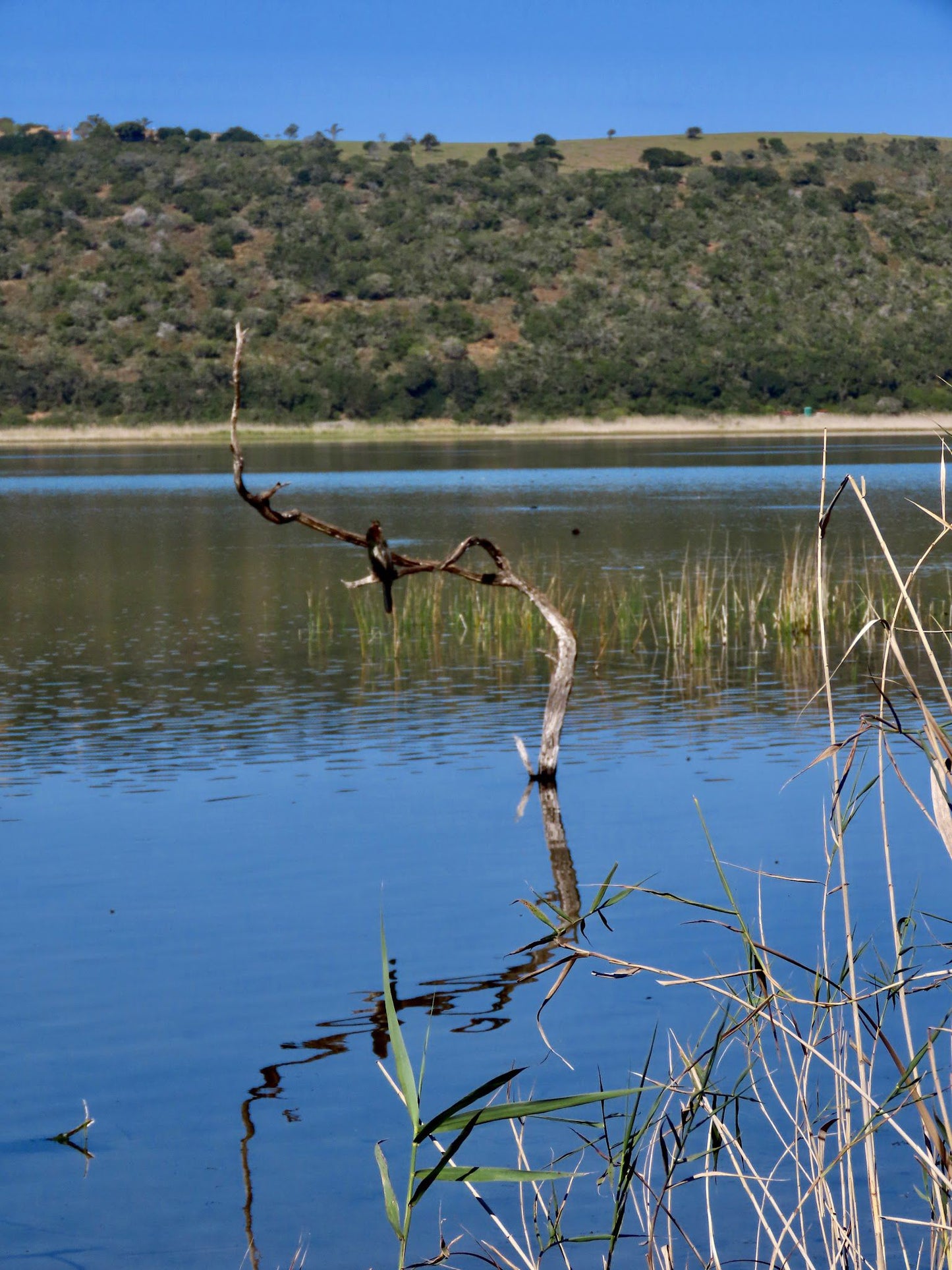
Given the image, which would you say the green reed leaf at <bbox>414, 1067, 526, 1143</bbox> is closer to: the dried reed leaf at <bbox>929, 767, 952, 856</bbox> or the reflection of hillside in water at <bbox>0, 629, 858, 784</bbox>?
the dried reed leaf at <bbox>929, 767, 952, 856</bbox>

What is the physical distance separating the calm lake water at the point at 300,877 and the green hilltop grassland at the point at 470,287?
51.6 m

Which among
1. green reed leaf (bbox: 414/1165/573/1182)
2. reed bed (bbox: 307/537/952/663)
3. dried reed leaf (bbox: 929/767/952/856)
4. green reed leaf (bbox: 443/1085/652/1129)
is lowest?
reed bed (bbox: 307/537/952/663)

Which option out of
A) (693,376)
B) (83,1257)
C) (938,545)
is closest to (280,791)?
(83,1257)

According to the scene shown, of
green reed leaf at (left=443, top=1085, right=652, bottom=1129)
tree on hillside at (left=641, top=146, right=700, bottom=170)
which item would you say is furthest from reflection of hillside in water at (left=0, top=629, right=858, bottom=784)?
tree on hillside at (left=641, top=146, right=700, bottom=170)

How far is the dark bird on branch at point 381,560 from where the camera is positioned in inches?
392

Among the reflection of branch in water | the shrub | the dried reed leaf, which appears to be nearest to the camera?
the dried reed leaf

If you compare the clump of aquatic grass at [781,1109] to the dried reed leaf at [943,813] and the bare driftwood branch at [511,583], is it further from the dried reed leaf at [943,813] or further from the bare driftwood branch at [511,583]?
the bare driftwood branch at [511,583]

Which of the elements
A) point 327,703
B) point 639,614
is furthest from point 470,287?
point 327,703

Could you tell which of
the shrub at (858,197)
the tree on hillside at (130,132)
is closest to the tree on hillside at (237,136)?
the tree on hillside at (130,132)

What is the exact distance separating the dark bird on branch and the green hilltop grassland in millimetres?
57224

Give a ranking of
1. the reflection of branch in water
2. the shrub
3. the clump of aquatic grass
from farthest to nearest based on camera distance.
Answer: the shrub → the reflection of branch in water → the clump of aquatic grass

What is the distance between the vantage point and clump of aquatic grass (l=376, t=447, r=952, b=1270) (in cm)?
358

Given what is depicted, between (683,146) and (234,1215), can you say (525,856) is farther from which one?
(683,146)

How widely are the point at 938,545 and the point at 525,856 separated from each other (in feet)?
65.0
